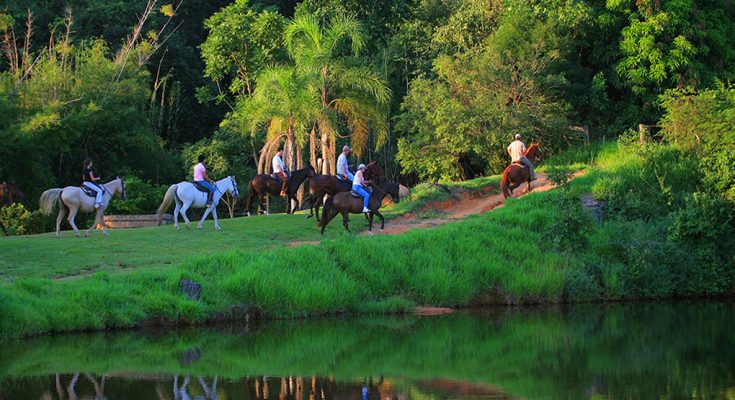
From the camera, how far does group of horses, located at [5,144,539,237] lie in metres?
23.7

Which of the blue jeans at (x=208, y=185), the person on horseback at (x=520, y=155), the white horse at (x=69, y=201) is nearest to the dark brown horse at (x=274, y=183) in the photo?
the blue jeans at (x=208, y=185)

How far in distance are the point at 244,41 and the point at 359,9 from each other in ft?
24.2

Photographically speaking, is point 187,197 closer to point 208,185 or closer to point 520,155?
point 208,185

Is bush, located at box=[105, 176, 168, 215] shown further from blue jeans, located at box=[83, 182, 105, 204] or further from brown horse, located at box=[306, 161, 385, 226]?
blue jeans, located at box=[83, 182, 105, 204]

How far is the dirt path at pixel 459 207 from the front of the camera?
87.4 ft

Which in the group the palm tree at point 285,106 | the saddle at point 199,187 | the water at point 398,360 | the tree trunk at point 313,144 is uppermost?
the palm tree at point 285,106

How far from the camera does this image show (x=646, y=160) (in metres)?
27.5

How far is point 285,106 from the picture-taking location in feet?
104

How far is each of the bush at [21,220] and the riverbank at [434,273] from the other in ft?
29.1

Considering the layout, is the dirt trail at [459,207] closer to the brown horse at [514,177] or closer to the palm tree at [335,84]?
the brown horse at [514,177]

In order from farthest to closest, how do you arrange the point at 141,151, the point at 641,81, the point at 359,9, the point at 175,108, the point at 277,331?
the point at 175,108
the point at 141,151
the point at 641,81
the point at 359,9
the point at 277,331

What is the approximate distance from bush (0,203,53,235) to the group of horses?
1.63 m

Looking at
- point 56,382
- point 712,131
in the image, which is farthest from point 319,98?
point 56,382

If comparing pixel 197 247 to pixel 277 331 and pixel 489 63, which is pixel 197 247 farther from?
pixel 489 63
